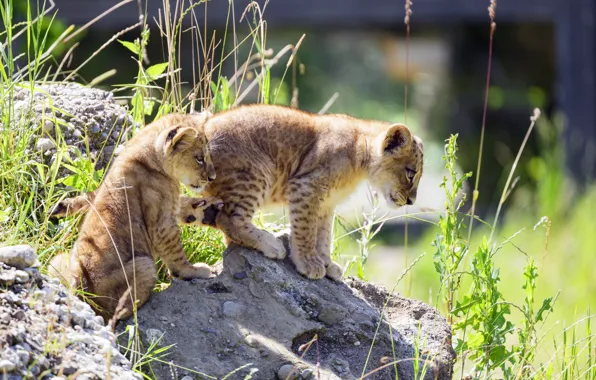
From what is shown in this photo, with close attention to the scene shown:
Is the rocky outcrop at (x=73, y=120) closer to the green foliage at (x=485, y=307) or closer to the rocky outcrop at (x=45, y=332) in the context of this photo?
the rocky outcrop at (x=45, y=332)

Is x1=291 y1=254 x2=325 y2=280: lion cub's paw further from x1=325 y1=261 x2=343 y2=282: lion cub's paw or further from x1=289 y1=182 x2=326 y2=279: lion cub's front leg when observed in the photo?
x1=325 y1=261 x2=343 y2=282: lion cub's paw

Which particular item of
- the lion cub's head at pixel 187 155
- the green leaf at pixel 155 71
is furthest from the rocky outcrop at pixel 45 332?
the green leaf at pixel 155 71

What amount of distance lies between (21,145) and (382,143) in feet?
7.07

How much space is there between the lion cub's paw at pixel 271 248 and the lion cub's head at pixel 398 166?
0.95 m

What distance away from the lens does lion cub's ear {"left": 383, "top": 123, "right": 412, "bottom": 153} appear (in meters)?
6.27

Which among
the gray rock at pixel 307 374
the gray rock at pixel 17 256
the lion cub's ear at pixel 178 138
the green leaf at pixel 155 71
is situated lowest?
the gray rock at pixel 307 374

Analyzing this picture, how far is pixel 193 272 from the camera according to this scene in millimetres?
5398

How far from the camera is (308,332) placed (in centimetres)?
524

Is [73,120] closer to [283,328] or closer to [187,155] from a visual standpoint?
[187,155]

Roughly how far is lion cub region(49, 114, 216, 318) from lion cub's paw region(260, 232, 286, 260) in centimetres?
33

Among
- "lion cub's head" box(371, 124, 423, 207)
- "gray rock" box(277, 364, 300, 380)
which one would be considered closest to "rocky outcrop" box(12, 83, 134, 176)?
"lion cub's head" box(371, 124, 423, 207)

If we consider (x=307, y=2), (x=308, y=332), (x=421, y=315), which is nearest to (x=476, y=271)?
(x=421, y=315)

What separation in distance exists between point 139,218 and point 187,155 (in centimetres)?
48

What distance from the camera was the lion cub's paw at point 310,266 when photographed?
18.7 feet
